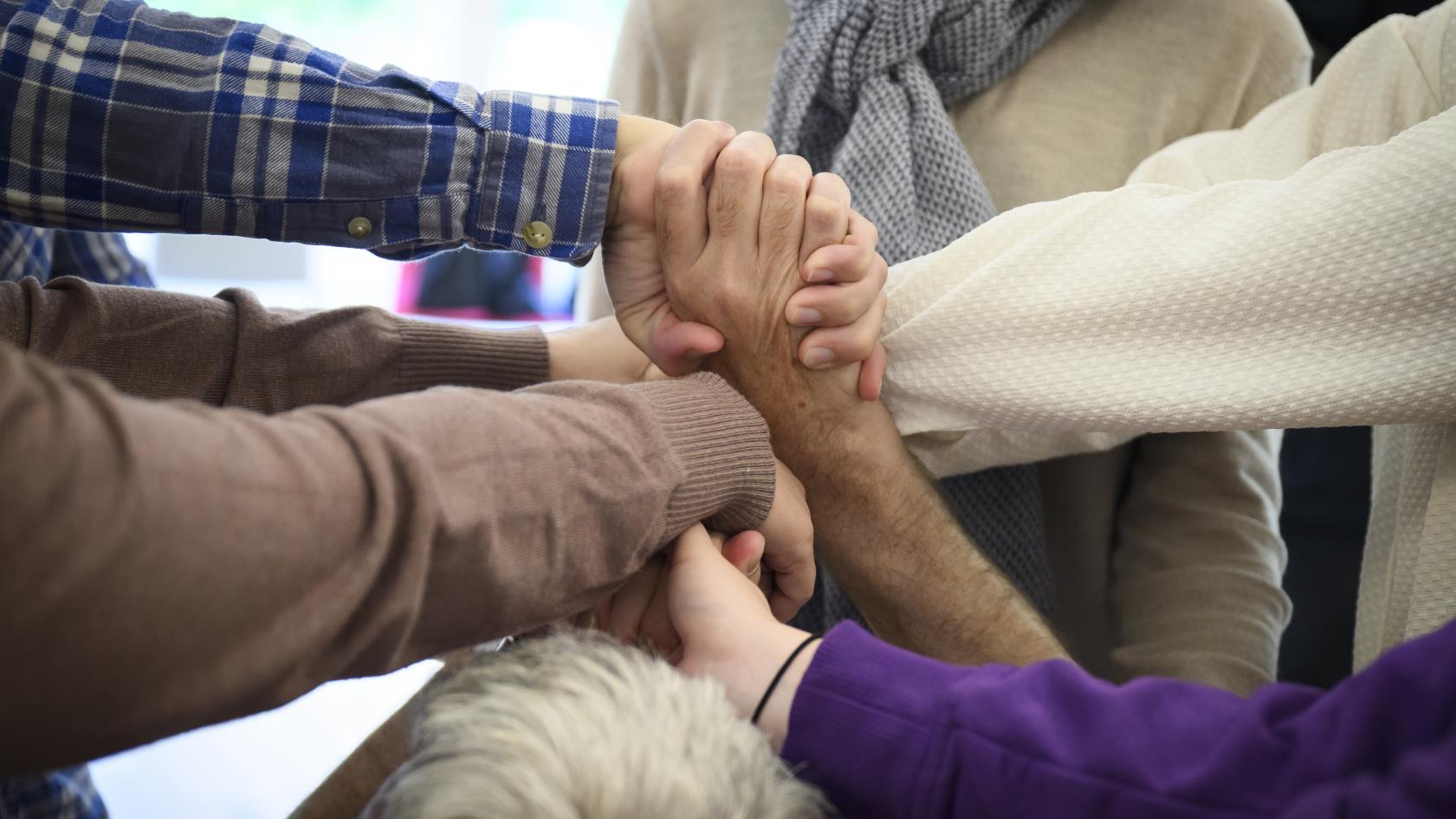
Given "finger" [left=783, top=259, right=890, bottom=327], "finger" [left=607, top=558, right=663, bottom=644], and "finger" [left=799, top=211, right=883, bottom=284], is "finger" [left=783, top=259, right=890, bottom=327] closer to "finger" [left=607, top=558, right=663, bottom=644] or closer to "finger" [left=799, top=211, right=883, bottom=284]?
"finger" [left=799, top=211, right=883, bottom=284]

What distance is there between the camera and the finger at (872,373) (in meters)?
0.70

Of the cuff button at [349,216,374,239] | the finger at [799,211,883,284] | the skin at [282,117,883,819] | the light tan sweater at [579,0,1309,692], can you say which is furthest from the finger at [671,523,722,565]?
the light tan sweater at [579,0,1309,692]

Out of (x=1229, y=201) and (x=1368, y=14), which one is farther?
(x=1368, y=14)

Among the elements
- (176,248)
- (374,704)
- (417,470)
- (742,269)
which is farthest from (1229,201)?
(176,248)

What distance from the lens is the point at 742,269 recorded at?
0.67m

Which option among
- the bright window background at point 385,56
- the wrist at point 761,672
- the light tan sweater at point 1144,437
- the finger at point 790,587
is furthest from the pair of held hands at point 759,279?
the bright window background at point 385,56

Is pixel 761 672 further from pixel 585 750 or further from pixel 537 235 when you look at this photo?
pixel 537 235

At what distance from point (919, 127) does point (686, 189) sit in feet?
0.94

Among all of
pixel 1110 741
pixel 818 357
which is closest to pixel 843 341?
pixel 818 357

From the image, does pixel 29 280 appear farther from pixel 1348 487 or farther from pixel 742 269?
→ pixel 1348 487

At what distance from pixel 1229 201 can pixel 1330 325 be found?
0.11 meters

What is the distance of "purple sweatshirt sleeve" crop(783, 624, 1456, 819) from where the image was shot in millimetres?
336

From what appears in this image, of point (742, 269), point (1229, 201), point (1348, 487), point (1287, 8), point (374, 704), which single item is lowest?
point (374, 704)

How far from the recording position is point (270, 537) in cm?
32
